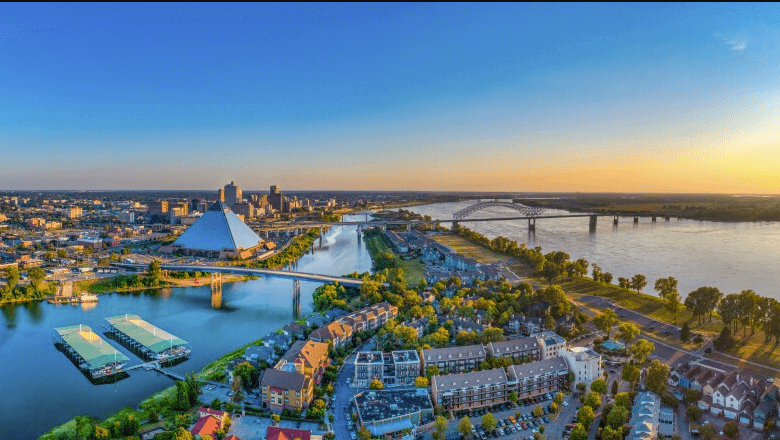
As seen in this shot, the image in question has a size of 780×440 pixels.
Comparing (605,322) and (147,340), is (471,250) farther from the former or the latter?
(147,340)

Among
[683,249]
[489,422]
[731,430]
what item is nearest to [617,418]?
[731,430]

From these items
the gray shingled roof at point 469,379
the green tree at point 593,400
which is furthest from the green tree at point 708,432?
the gray shingled roof at point 469,379

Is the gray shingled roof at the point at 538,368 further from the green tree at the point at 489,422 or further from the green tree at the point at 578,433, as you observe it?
the green tree at the point at 578,433

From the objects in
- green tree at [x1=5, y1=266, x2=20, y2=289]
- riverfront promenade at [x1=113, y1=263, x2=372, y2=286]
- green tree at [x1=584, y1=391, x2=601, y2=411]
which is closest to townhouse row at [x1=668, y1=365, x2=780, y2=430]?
green tree at [x1=584, y1=391, x2=601, y2=411]

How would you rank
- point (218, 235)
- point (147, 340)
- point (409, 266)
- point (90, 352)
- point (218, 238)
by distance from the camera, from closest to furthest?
1. point (90, 352)
2. point (147, 340)
3. point (409, 266)
4. point (218, 238)
5. point (218, 235)

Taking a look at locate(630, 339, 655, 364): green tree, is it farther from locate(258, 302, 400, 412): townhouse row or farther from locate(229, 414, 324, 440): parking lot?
locate(229, 414, 324, 440): parking lot

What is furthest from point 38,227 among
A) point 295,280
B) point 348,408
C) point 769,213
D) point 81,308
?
point 769,213
